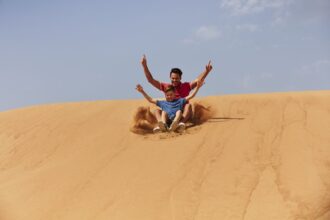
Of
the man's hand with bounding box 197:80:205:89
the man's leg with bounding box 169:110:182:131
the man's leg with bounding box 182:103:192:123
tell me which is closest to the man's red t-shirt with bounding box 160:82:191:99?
the man's hand with bounding box 197:80:205:89

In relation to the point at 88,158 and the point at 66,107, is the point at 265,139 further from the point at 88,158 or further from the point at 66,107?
the point at 66,107

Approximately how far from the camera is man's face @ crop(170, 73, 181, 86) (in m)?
6.85

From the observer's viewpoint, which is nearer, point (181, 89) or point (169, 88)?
point (169, 88)

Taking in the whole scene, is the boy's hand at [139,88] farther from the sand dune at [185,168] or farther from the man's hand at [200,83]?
the man's hand at [200,83]

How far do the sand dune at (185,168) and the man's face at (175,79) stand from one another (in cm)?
84

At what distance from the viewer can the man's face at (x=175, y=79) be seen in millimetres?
6847

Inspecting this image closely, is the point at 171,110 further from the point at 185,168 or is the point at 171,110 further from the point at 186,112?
the point at 185,168

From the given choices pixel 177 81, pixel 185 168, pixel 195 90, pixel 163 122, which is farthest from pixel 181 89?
pixel 185 168

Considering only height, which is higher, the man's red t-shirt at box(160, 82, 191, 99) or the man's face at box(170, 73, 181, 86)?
the man's face at box(170, 73, 181, 86)

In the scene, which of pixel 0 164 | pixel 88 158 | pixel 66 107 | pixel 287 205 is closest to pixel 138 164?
pixel 88 158

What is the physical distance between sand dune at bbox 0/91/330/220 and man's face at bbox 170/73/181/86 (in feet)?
2.74

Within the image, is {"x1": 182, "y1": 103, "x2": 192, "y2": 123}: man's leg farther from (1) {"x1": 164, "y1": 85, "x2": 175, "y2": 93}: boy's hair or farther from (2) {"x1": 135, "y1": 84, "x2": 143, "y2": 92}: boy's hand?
(2) {"x1": 135, "y1": 84, "x2": 143, "y2": 92}: boy's hand

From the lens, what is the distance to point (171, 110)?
6402 millimetres

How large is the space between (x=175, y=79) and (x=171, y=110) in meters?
0.71
